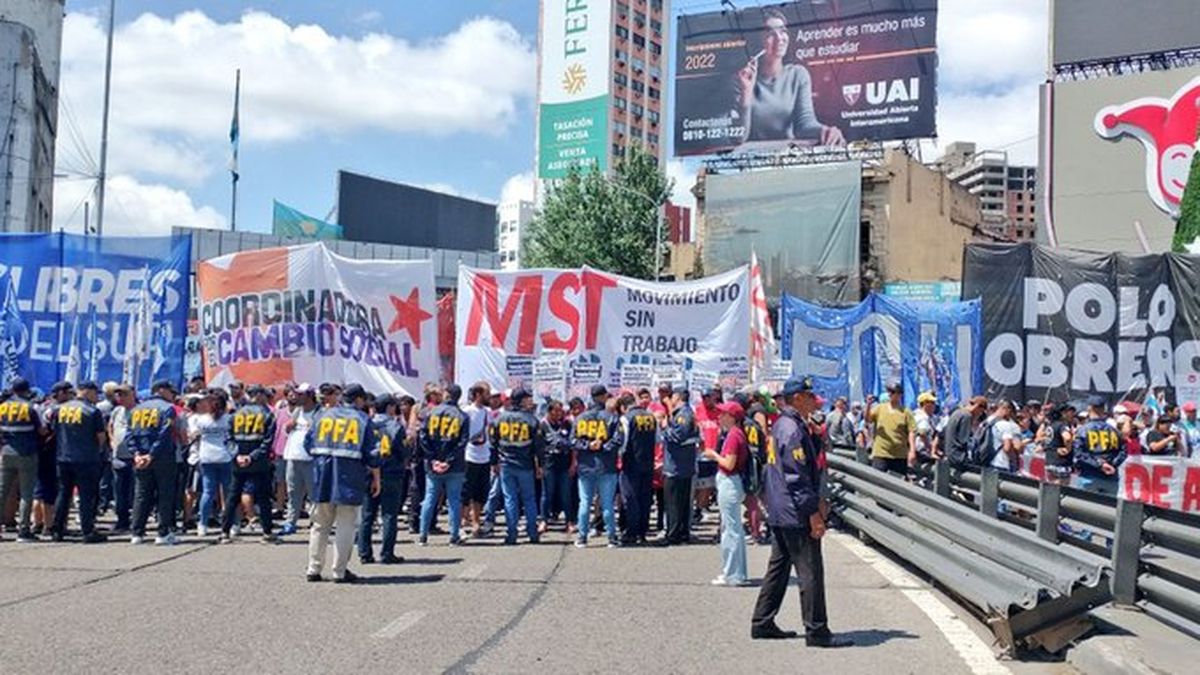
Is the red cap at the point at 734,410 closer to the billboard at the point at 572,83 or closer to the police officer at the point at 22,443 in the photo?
the police officer at the point at 22,443

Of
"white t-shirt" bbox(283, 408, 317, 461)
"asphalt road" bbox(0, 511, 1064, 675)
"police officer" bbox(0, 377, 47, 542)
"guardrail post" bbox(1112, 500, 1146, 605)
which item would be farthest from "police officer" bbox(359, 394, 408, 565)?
"guardrail post" bbox(1112, 500, 1146, 605)

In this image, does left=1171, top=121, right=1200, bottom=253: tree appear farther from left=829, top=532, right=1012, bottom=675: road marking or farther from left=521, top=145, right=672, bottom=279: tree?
left=829, top=532, right=1012, bottom=675: road marking

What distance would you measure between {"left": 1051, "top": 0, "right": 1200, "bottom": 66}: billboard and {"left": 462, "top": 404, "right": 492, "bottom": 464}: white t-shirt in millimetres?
35139

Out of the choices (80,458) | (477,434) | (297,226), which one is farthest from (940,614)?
(297,226)

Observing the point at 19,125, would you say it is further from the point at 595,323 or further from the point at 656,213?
the point at 595,323

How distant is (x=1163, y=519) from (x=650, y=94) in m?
110

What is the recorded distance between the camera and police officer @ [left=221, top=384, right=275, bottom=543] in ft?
42.0

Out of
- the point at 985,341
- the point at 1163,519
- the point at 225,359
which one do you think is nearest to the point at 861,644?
the point at 1163,519

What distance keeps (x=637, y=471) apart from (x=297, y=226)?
71.6m

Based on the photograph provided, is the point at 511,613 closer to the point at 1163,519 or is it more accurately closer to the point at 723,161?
the point at 1163,519

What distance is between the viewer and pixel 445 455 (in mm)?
12469

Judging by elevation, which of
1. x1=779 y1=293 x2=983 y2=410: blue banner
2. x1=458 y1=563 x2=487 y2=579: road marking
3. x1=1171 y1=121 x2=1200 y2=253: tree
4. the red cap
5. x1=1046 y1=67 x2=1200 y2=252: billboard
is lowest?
x1=458 y1=563 x2=487 y2=579: road marking

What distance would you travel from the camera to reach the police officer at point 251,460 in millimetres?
12797

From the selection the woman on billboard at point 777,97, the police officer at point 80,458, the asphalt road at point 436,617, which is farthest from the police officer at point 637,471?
the woman on billboard at point 777,97
